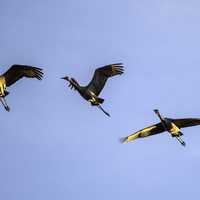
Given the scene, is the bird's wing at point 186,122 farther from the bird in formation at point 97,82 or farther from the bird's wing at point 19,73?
the bird's wing at point 19,73

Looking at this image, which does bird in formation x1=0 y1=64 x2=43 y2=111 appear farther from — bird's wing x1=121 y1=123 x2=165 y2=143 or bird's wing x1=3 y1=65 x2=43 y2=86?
bird's wing x1=121 y1=123 x2=165 y2=143

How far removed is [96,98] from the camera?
48.6 meters

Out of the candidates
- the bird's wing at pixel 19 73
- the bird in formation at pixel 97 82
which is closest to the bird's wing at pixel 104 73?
the bird in formation at pixel 97 82

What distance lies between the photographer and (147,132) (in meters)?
50.7

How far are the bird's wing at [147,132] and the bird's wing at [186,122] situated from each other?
2242 mm

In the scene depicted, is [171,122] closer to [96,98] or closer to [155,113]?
[155,113]

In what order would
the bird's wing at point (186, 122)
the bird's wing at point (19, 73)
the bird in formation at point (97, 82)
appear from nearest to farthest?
the bird's wing at point (186, 122) < the bird in formation at point (97, 82) < the bird's wing at point (19, 73)

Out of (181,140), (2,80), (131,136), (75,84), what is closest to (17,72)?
(2,80)

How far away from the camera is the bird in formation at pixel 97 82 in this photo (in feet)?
162

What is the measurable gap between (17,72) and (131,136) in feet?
30.2

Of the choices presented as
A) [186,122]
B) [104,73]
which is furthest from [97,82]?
[186,122]

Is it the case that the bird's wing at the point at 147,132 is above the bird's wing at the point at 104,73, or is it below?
below

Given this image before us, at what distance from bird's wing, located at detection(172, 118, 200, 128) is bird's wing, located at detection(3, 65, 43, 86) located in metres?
10.4

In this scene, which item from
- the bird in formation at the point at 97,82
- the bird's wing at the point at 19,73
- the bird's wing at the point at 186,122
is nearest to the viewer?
the bird's wing at the point at 186,122
